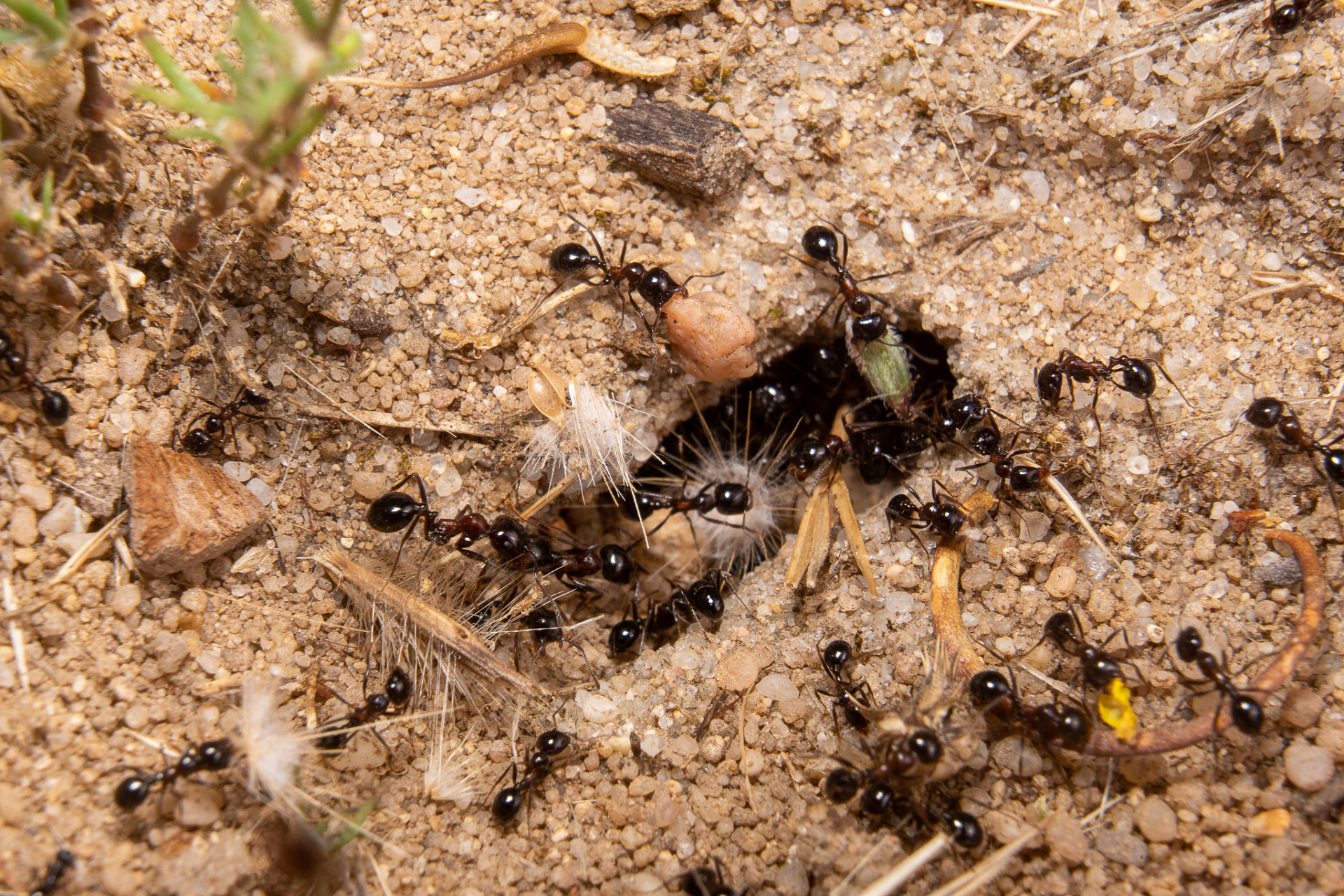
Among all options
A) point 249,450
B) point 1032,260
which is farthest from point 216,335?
point 1032,260

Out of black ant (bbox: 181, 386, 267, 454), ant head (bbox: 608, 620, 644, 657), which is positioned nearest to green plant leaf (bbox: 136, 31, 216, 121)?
black ant (bbox: 181, 386, 267, 454)

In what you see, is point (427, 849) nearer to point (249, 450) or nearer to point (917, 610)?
point (249, 450)

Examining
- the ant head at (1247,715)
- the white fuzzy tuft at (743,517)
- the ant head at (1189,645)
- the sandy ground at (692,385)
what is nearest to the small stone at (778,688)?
the sandy ground at (692,385)

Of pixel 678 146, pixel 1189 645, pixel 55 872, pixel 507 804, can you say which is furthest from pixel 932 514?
pixel 55 872

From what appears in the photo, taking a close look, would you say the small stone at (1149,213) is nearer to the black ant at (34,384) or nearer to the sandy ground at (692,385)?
the sandy ground at (692,385)

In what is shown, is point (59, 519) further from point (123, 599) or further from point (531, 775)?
point (531, 775)

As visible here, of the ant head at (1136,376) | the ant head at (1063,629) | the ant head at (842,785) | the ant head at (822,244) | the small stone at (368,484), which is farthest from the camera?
the ant head at (822,244)

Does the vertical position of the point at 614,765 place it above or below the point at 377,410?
below
